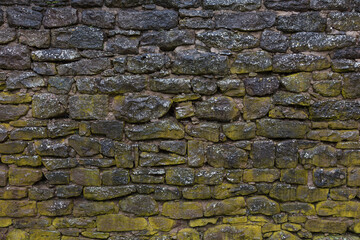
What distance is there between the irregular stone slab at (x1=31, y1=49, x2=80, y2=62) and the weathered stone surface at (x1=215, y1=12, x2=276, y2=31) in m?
1.36

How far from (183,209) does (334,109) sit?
1.68 metres

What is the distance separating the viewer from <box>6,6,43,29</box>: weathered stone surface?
2.52 metres

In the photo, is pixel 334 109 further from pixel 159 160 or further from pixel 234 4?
pixel 159 160

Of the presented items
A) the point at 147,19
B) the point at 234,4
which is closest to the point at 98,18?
the point at 147,19

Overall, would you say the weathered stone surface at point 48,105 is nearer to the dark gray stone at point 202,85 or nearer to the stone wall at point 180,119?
the stone wall at point 180,119

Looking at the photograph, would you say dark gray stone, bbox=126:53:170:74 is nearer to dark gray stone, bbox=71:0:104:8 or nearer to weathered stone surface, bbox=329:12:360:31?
dark gray stone, bbox=71:0:104:8

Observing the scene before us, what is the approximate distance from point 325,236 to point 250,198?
0.82 m

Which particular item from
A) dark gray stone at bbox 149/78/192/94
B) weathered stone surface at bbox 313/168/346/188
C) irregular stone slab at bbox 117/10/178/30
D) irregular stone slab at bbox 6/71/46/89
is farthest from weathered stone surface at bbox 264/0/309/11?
irregular stone slab at bbox 6/71/46/89

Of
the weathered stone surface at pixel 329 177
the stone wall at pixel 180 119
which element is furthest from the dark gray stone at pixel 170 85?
the weathered stone surface at pixel 329 177

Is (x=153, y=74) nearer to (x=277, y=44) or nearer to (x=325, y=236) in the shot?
(x=277, y=44)

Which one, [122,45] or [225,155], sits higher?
[122,45]

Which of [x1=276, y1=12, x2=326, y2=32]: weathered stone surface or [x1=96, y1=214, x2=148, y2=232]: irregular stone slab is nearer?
[x1=276, y1=12, x2=326, y2=32]: weathered stone surface

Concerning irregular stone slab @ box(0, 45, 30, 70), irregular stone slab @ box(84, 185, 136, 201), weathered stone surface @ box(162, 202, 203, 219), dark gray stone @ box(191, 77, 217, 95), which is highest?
irregular stone slab @ box(0, 45, 30, 70)

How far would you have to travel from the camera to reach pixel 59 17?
253cm
